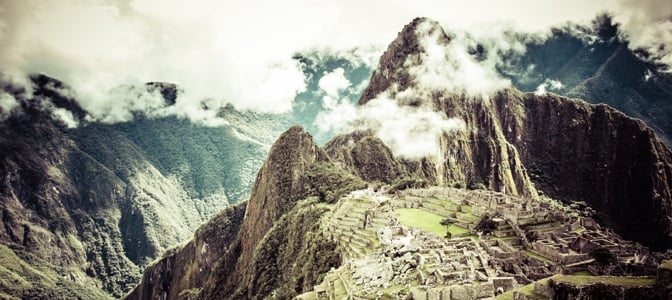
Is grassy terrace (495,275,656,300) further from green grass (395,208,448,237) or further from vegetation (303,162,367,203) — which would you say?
vegetation (303,162,367,203)

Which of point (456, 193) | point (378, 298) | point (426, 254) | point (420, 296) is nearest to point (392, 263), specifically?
point (426, 254)

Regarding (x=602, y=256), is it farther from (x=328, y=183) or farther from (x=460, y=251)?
(x=328, y=183)

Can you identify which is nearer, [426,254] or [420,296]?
[420,296]

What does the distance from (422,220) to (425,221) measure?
719 millimetres

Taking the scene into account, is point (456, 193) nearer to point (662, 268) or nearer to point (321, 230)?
point (321, 230)

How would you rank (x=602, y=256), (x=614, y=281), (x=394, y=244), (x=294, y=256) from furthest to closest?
(x=294, y=256)
(x=602, y=256)
(x=394, y=244)
(x=614, y=281)

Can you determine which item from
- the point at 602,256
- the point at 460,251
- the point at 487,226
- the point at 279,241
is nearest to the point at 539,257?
the point at 602,256

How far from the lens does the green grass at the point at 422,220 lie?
205ft

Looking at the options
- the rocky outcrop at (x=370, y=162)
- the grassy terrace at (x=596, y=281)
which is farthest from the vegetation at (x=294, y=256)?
the rocky outcrop at (x=370, y=162)

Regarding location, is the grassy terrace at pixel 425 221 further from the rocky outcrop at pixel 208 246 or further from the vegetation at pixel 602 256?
the rocky outcrop at pixel 208 246

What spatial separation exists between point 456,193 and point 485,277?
256 feet

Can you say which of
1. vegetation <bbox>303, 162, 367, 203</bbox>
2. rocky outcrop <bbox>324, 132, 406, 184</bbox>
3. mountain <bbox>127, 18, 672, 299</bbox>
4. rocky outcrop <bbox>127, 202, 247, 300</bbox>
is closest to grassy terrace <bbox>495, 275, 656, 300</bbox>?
mountain <bbox>127, 18, 672, 299</bbox>

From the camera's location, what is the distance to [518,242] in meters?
53.9

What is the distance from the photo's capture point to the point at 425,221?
2744 inches
